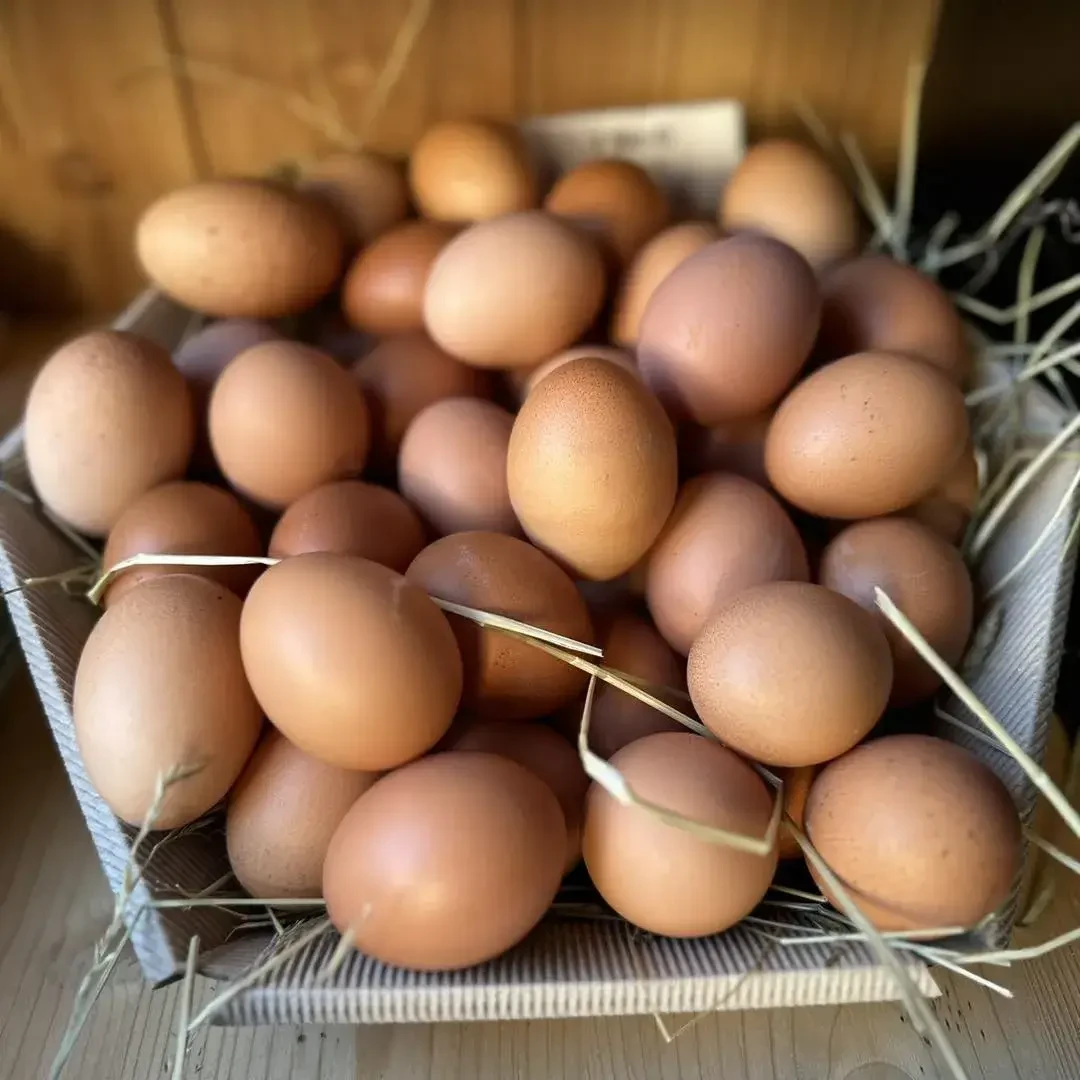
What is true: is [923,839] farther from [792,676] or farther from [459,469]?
[459,469]

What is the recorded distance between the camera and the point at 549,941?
0.47 metres

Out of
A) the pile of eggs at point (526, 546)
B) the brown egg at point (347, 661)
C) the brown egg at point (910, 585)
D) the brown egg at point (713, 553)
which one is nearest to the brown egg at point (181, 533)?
the pile of eggs at point (526, 546)

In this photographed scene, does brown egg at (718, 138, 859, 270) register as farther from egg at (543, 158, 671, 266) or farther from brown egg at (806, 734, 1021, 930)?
brown egg at (806, 734, 1021, 930)

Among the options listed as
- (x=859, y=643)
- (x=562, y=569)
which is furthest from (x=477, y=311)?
(x=859, y=643)

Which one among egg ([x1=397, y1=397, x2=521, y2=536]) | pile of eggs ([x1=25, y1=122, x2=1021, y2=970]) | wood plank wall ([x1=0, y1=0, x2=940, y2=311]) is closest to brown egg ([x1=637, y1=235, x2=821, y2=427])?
pile of eggs ([x1=25, y1=122, x2=1021, y2=970])

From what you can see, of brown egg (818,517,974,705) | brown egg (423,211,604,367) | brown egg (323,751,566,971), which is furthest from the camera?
brown egg (423,211,604,367)

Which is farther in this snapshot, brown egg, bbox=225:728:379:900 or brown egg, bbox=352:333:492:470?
brown egg, bbox=352:333:492:470

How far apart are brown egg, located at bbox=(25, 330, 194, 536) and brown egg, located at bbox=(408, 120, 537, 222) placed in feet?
0.95

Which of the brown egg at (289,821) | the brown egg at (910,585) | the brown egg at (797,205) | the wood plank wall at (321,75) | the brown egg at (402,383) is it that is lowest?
the brown egg at (289,821)

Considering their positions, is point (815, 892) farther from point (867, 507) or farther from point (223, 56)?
point (223, 56)

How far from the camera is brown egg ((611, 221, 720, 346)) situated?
2.28 ft

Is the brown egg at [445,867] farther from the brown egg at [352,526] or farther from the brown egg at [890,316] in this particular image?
the brown egg at [890,316]

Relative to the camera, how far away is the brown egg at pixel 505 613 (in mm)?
518

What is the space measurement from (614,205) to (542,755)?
18.1 inches
